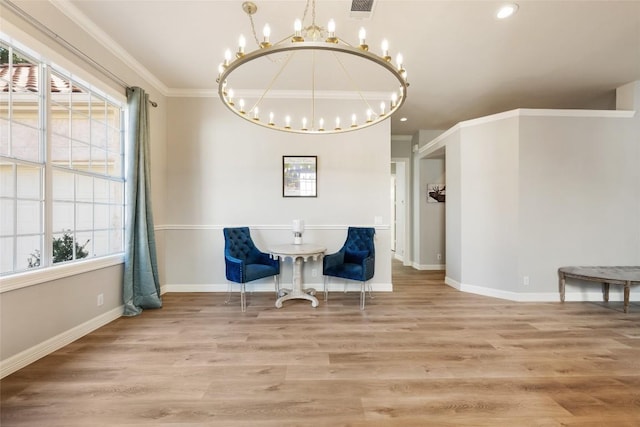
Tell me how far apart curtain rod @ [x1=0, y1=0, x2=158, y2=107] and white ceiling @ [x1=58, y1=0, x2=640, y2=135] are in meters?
0.27

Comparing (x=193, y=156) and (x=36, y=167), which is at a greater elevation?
(x=193, y=156)

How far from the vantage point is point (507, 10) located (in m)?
2.43

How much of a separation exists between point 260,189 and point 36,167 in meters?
2.36

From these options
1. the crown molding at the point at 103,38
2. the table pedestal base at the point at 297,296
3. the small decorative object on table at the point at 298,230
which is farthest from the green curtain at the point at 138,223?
the small decorative object on table at the point at 298,230

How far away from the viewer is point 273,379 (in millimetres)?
1976

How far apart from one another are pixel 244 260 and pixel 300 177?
1.46 m

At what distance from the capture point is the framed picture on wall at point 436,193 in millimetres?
5930

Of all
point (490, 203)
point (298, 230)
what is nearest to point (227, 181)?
point (298, 230)

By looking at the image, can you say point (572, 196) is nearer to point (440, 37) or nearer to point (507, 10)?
point (507, 10)

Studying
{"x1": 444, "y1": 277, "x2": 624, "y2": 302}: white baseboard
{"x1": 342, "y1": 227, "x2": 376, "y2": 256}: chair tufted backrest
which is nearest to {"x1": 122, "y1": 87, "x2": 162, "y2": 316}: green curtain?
{"x1": 342, "y1": 227, "x2": 376, "y2": 256}: chair tufted backrest

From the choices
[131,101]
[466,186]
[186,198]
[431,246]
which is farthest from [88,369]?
[431,246]

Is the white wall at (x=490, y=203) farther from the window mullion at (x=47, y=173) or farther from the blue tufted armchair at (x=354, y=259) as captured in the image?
the window mullion at (x=47, y=173)

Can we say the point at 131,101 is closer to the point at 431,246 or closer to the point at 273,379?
the point at 273,379

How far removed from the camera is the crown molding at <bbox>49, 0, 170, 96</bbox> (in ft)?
7.85
